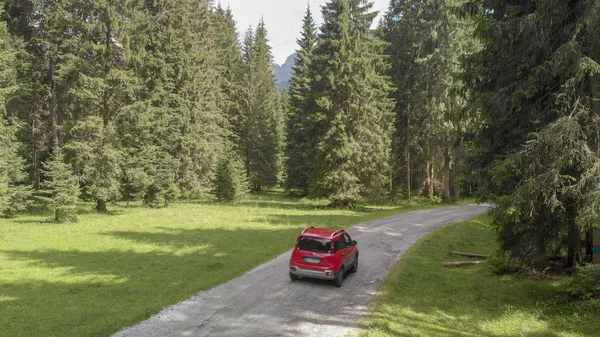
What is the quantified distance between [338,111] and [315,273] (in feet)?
70.4

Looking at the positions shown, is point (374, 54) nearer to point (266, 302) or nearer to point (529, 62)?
point (529, 62)

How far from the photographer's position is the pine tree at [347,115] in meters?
30.9

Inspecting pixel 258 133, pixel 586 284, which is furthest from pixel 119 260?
pixel 258 133

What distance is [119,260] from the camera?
1512cm

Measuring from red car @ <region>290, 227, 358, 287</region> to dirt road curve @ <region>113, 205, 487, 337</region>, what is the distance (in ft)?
1.55

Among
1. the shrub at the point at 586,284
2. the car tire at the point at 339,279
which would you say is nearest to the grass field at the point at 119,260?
the car tire at the point at 339,279

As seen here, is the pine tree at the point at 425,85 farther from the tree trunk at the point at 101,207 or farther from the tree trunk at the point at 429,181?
the tree trunk at the point at 101,207

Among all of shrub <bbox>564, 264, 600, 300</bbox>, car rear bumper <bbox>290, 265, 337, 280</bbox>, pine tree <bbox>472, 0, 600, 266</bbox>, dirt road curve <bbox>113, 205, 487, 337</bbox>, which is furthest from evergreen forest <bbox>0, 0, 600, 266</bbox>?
car rear bumper <bbox>290, 265, 337, 280</bbox>

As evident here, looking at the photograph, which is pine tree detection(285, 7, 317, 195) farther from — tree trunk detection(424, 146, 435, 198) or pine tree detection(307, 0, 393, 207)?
tree trunk detection(424, 146, 435, 198)

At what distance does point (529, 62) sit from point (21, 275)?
1834cm

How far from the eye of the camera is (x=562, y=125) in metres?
9.78

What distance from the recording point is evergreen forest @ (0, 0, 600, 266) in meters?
10.6

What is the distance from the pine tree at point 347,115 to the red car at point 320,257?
58.4 ft

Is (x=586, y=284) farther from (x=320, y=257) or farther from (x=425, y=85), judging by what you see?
(x=425, y=85)
